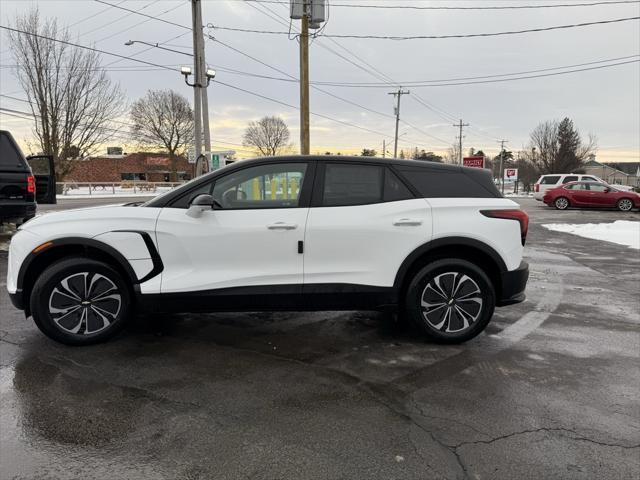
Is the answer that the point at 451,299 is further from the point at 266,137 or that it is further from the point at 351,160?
the point at 266,137

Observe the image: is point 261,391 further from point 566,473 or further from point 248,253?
point 566,473

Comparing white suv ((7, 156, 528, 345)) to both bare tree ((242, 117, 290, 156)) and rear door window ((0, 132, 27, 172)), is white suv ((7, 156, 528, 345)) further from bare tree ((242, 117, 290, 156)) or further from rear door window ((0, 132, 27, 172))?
bare tree ((242, 117, 290, 156))

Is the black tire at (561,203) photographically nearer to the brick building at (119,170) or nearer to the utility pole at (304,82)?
the utility pole at (304,82)

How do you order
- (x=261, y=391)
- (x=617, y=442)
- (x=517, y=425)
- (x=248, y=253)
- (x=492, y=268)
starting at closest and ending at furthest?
(x=617, y=442) < (x=517, y=425) < (x=261, y=391) < (x=248, y=253) < (x=492, y=268)

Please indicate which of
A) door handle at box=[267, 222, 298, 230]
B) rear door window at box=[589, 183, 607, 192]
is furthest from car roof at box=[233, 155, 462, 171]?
rear door window at box=[589, 183, 607, 192]

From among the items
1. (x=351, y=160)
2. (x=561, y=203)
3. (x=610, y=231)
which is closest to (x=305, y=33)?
(x=610, y=231)

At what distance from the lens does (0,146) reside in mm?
8414

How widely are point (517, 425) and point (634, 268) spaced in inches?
275

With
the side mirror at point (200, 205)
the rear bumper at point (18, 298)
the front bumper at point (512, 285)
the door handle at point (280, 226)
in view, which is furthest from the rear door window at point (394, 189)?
the rear bumper at point (18, 298)

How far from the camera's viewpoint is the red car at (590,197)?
864 inches

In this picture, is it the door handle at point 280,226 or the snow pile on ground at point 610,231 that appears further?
the snow pile on ground at point 610,231

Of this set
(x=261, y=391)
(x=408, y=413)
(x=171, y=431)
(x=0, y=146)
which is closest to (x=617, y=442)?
(x=408, y=413)

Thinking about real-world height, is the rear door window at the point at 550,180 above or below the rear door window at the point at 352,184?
above

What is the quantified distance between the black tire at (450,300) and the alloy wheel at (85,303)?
2634mm
